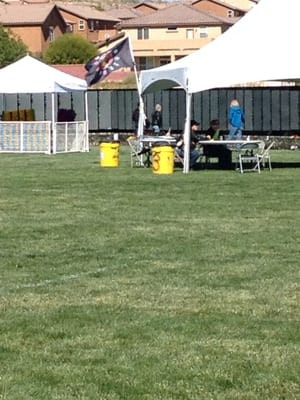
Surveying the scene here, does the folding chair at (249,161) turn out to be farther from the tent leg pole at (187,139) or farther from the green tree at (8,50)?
the green tree at (8,50)

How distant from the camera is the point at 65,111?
128ft

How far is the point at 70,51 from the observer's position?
80.9 m

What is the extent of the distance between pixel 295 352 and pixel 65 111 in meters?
31.4

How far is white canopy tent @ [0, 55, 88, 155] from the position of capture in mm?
34125

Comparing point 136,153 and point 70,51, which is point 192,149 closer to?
point 136,153

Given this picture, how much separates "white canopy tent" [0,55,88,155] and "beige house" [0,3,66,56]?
60556 mm

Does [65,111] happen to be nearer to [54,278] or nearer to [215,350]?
[54,278]

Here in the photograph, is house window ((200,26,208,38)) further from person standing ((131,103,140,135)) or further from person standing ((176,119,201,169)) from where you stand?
person standing ((176,119,201,169))

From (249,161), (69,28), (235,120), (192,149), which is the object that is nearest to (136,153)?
(192,149)

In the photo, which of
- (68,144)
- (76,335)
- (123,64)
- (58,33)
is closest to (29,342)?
(76,335)

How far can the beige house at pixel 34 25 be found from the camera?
9700 centimetres

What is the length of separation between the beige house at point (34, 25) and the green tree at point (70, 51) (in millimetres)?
12791

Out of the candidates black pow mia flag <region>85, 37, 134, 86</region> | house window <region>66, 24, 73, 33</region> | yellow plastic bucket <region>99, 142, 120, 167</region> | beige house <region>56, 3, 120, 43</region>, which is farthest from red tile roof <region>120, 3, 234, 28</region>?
yellow plastic bucket <region>99, 142, 120, 167</region>

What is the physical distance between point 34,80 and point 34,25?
64.1m
